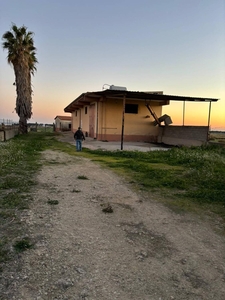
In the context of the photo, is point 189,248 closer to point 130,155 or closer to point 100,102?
point 130,155

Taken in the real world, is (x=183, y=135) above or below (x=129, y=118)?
below

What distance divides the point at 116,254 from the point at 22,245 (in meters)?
1.18

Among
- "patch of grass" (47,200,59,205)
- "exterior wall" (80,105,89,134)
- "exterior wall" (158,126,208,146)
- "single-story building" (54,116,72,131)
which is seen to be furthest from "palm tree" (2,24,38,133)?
"patch of grass" (47,200,59,205)

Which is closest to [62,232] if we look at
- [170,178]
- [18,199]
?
[18,199]

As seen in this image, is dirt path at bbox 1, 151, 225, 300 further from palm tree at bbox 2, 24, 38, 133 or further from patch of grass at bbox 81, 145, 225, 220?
palm tree at bbox 2, 24, 38, 133

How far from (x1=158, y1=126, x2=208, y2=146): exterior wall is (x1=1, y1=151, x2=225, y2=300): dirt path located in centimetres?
1294

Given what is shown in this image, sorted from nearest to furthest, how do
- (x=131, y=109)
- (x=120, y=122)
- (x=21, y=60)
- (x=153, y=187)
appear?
(x=153, y=187)
(x=120, y=122)
(x=131, y=109)
(x=21, y=60)

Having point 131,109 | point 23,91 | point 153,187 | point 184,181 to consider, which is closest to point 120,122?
point 131,109

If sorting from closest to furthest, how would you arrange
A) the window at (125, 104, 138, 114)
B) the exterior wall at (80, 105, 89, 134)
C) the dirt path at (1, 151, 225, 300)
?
the dirt path at (1, 151, 225, 300) < the window at (125, 104, 138, 114) < the exterior wall at (80, 105, 89, 134)

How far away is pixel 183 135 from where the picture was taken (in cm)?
1841

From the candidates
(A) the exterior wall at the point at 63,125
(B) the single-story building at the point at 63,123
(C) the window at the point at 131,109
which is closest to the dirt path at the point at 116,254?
(C) the window at the point at 131,109

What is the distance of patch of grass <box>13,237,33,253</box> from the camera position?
118 inches

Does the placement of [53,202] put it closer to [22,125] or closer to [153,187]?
[153,187]

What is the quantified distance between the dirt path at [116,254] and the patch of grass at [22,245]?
99 mm
